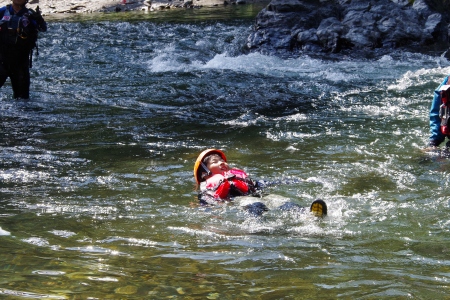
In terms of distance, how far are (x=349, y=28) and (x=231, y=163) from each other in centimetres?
1038

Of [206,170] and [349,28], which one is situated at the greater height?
[349,28]

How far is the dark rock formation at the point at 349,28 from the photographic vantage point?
53.8 ft

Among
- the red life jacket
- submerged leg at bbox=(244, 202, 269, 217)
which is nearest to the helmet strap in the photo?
the red life jacket

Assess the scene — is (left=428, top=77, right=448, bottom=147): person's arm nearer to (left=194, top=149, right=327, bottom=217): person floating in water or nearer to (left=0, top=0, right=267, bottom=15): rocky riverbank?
(left=194, top=149, right=327, bottom=217): person floating in water

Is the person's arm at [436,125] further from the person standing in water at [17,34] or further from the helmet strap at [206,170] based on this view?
the person standing in water at [17,34]

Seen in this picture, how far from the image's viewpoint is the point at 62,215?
5684mm

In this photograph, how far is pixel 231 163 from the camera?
26.1 feet

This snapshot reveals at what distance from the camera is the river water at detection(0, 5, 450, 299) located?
3910mm

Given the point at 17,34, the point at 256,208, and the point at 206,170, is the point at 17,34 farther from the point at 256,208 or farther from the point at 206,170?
the point at 256,208

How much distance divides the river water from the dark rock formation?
1107mm

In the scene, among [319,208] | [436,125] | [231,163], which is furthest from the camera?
[231,163]

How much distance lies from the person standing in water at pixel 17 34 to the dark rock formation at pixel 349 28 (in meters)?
7.86

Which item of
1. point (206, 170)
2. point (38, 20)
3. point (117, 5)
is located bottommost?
point (206, 170)

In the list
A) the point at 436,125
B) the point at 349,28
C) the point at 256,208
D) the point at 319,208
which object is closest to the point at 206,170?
the point at 256,208
